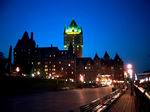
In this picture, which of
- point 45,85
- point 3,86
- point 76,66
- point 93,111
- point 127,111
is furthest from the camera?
point 76,66

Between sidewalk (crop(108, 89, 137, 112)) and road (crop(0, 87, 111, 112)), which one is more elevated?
sidewalk (crop(108, 89, 137, 112))

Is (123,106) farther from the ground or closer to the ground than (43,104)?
farther from the ground

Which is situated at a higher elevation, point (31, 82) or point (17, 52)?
point (17, 52)

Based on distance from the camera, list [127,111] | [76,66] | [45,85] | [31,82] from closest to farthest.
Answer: [127,111], [31,82], [45,85], [76,66]

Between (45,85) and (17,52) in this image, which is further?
(17,52)

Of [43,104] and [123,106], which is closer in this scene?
[123,106]

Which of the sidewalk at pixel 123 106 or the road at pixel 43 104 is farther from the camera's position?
the road at pixel 43 104

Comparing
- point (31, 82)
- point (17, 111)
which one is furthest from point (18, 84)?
point (17, 111)

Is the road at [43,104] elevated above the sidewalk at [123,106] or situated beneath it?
situated beneath

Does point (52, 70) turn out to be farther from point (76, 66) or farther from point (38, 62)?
point (76, 66)

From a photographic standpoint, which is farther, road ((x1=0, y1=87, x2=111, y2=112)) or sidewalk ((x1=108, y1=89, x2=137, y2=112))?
road ((x1=0, y1=87, x2=111, y2=112))

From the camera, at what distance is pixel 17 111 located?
24.2m

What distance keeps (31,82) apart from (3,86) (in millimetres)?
15142

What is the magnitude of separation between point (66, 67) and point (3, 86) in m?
118
